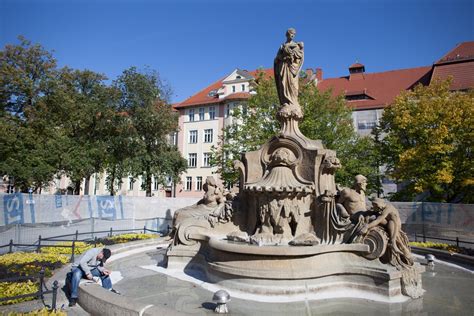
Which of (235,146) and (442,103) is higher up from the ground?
(442,103)

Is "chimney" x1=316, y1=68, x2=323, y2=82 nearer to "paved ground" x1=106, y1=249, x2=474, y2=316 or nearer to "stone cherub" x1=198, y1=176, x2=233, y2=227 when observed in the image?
"stone cherub" x1=198, y1=176, x2=233, y2=227

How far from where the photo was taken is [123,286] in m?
7.10

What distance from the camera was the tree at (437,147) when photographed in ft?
67.9

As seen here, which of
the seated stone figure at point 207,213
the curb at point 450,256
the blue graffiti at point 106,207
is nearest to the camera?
the seated stone figure at point 207,213

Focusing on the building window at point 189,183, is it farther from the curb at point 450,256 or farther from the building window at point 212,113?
the curb at point 450,256

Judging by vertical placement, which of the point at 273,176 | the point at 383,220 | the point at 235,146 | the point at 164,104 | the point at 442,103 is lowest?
the point at 383,220

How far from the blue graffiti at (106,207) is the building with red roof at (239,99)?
18012mm

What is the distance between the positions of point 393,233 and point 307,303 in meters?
2.24

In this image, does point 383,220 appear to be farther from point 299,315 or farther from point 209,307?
point 209,307

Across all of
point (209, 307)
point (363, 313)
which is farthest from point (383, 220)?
point (209, 307)

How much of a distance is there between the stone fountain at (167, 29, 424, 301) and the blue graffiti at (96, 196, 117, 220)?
34.3 feet

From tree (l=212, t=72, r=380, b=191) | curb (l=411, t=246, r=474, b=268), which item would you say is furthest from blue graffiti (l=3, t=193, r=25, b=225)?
curb (l=411, t=246, r=474, b=268)

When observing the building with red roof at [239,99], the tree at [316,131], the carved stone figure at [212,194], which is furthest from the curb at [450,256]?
the building with red roof at [239,99]

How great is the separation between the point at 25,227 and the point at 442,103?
23453 millimetres
